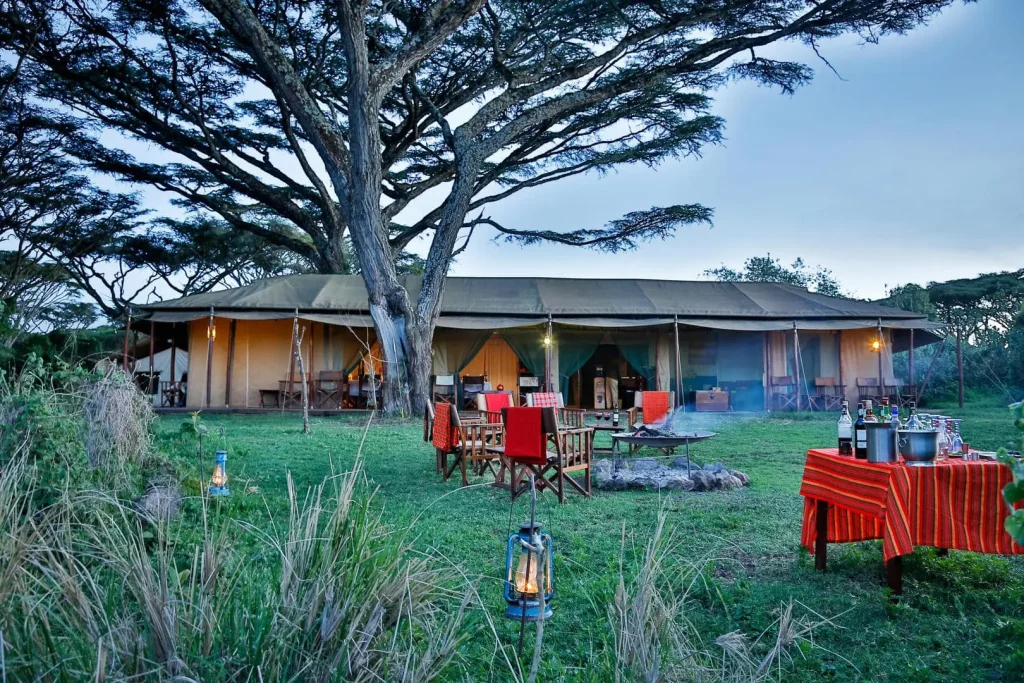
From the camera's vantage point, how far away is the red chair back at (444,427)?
5.69 meters

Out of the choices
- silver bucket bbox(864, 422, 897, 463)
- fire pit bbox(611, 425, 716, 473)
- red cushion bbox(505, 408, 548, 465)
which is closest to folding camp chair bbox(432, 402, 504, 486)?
red cushion bbox(505, 408, 548, 465)

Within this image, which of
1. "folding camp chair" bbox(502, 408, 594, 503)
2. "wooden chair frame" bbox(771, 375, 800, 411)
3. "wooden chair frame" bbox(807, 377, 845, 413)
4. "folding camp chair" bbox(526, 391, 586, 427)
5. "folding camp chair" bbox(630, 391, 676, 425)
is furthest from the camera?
"wooden chair frame" bbox(771, 375, 800, 411)

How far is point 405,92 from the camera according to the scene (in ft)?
47.4

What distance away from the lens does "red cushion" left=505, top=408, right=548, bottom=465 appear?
4.80 meters

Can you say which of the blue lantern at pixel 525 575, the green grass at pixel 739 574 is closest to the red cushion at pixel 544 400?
the green grass at pixel 739 574

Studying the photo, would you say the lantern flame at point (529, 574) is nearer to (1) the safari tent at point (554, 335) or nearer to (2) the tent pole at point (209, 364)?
(1) the safari tent at point (554, 335)

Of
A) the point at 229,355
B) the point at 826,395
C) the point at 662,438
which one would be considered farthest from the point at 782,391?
the point at 229,355

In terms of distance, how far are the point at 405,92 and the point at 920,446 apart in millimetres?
13674

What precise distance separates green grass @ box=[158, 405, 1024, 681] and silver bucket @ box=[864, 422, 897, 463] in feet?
1.92

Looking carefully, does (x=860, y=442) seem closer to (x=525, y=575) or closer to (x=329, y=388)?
(x=525, y=575)

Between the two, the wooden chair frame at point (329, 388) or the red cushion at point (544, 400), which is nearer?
the red cushion at point (544, 400)

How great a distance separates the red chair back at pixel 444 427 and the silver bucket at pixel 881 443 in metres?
3.43

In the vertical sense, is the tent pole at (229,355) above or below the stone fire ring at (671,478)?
above

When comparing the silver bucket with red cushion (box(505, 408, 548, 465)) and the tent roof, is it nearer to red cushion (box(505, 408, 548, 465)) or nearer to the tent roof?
red cushion (box(505, 408, 548, 465))
